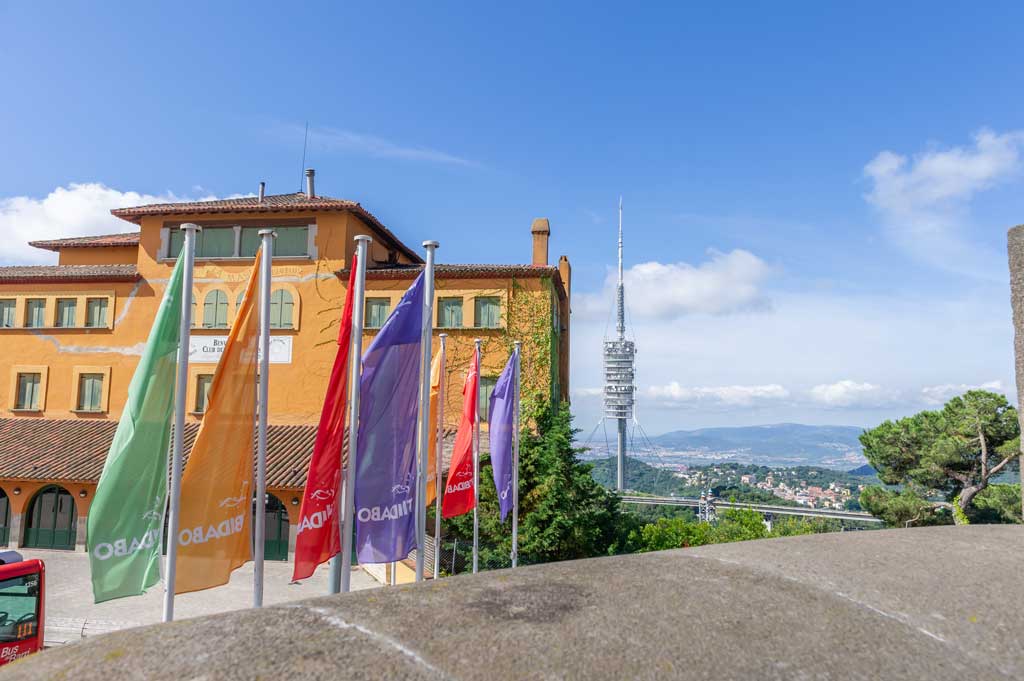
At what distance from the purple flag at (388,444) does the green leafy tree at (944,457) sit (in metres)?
23.8

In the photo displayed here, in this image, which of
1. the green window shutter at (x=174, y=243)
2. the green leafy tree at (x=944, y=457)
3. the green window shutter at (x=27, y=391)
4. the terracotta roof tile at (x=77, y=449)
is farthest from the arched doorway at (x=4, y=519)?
the green leafy tree at (x=944, y=457)

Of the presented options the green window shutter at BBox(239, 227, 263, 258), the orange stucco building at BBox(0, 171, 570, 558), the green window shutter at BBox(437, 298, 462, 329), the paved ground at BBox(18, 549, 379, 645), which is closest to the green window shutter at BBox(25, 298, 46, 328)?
the orange stucco building at BBox(0, 171, 570, 558)

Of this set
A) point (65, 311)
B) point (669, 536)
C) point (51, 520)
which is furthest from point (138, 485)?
point (65, 311)

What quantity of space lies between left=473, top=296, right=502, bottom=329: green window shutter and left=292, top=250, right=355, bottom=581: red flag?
1789 cm

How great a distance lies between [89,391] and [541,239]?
22058 millimetres

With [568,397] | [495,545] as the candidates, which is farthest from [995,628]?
[568,397]

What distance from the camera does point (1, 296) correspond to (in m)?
32.9

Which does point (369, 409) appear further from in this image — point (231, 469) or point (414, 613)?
point (414, 613)

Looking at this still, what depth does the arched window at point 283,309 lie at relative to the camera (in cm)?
3067

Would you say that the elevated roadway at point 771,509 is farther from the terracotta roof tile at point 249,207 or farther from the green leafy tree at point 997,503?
the terracotta roof tile at point 249,207

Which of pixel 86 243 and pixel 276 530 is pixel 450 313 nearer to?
pixel 276 530

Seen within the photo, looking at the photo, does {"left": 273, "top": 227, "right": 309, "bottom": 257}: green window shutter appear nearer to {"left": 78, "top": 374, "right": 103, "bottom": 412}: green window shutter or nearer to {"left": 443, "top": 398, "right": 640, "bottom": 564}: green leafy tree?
{"left": 78, "top": 374, "right": 103, "bottom": 412}: green window shutter

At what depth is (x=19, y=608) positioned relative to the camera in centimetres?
1133

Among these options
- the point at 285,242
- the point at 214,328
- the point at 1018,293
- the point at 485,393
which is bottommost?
the point at 485,393
